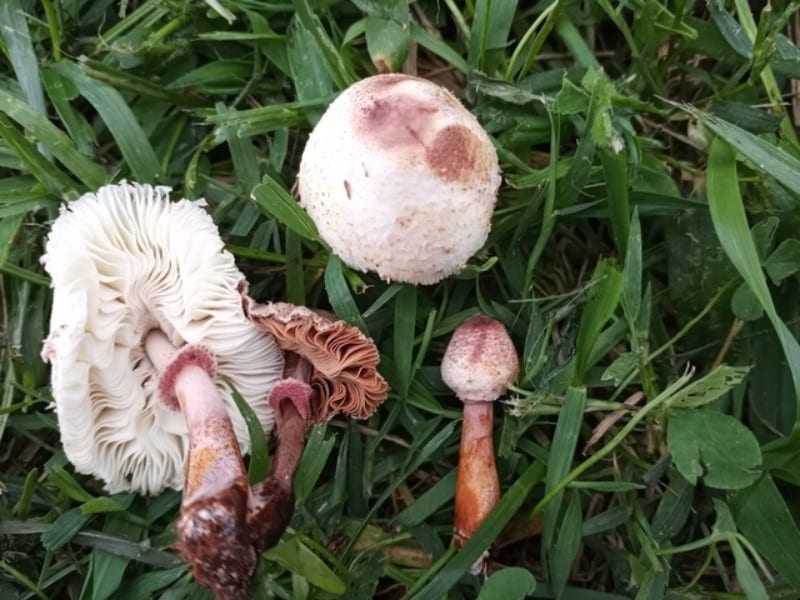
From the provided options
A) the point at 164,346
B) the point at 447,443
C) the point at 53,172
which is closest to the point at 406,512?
the point at 447,443

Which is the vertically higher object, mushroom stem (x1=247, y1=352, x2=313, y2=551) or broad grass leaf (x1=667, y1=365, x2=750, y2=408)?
broad grass leaf (x1=667, y1=365, x2=750, y2=408)

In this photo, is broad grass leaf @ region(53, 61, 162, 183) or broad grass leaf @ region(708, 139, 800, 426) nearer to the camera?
broad grass leaf @ region(708, 139, 800, 426)

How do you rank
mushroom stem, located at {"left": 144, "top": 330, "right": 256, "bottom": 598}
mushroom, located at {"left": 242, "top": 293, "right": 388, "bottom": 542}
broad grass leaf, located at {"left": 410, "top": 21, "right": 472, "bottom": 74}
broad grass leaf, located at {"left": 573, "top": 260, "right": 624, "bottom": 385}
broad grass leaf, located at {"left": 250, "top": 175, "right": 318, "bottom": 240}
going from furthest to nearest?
broad grass leaf, located at {"left": 410, "top": 21, "right": 472, "bottom": 74}, broad grass leaf, located at {"left": 250, "top": 175, "right": 318, "bottom": 240}, broad grass leaf, located at {"left": 573, "top": 260, "right": 624, "bottom": 385}, mushroom, located at {"left": 242, "top": 293, "right": 388, "bottom": 542}, mushroom stem, located at {"left": 144, "top": 330, "right": 256, "bottom": 598}

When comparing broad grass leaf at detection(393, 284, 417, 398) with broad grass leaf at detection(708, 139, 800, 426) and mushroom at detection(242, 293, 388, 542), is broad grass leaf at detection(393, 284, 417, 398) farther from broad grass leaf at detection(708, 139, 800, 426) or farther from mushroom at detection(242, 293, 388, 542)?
broad grass leaf at detection(708, 139, 800, 426)

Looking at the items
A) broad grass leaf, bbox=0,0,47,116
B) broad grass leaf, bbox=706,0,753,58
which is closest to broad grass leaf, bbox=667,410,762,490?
broad grass leaf, bbox=706,0,753,58

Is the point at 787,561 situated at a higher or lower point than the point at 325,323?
lower

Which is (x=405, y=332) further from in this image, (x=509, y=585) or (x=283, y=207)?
(x=509, y=585)

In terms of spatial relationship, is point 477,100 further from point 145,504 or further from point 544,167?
point 145,504

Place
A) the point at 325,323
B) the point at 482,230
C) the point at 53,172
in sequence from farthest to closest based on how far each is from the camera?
the point at 53,172
the point at 482,230
the point at 325,323
